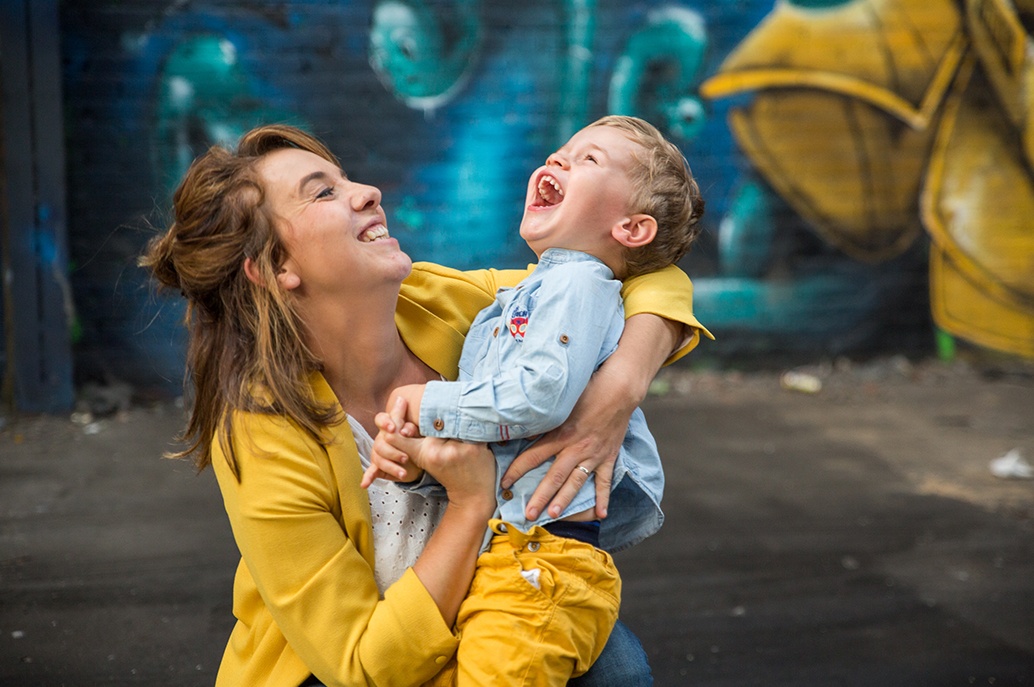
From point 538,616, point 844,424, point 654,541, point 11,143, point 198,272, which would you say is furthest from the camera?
point 844,424

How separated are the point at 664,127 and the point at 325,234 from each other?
4.82m

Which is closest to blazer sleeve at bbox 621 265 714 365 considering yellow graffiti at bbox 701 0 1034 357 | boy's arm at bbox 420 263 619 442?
boy's arm at bbox 420 263 619 442

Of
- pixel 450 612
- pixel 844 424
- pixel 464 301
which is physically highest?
pixel 464 301

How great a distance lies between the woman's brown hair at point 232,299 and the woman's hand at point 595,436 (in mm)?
413

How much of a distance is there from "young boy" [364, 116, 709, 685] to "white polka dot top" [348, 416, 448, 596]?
0.52 feet

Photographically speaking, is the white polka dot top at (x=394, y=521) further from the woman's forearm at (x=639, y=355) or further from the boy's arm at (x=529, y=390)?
the woman's forearm at (x=639, y=355)

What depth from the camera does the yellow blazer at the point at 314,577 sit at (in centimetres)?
177

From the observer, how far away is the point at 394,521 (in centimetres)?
200

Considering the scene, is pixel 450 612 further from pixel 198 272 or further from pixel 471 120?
pixel 471 120

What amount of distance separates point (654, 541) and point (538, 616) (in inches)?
105

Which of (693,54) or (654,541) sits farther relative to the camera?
(693,54)

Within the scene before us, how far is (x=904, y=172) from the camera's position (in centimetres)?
670

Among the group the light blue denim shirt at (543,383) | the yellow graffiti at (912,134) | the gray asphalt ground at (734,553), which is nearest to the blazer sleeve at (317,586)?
the light blue denim shirt at (543,383)

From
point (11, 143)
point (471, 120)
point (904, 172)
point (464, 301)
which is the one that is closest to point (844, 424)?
point (904, 172)
